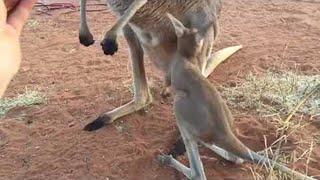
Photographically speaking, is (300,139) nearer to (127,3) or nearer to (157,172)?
(157,172)

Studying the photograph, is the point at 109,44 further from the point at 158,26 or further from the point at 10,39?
the point at 10,39

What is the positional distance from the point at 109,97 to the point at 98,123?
17.6 inches

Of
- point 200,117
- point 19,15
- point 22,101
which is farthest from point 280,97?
point 19,15

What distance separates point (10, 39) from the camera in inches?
52.5

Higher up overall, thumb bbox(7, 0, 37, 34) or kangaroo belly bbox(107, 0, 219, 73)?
thumb bbox(7, 0, 37, 34)

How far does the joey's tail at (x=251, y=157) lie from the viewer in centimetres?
267

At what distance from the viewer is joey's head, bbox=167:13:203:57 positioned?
3.00m

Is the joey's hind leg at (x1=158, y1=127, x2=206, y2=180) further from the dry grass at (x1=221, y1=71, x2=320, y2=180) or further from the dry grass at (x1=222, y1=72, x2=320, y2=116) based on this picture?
the dry grass at (x1=222, y1=72, x2=320, y2=116)

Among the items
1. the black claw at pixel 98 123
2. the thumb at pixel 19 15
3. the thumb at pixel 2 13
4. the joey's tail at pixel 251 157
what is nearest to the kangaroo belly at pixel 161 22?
the black claw at pixel 98 123

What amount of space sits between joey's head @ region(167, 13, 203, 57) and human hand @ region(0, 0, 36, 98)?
1.64 m

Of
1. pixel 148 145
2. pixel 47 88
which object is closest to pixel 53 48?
pixel 47 88

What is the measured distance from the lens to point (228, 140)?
8.79 feet

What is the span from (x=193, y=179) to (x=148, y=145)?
1.88 feet

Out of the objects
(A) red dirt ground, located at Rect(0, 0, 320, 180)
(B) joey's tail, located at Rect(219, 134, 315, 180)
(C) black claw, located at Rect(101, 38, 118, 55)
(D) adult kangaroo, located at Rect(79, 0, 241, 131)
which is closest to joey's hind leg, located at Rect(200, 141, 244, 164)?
(A) red dirt ground, located at Rect(0, 0, 320, 180)
